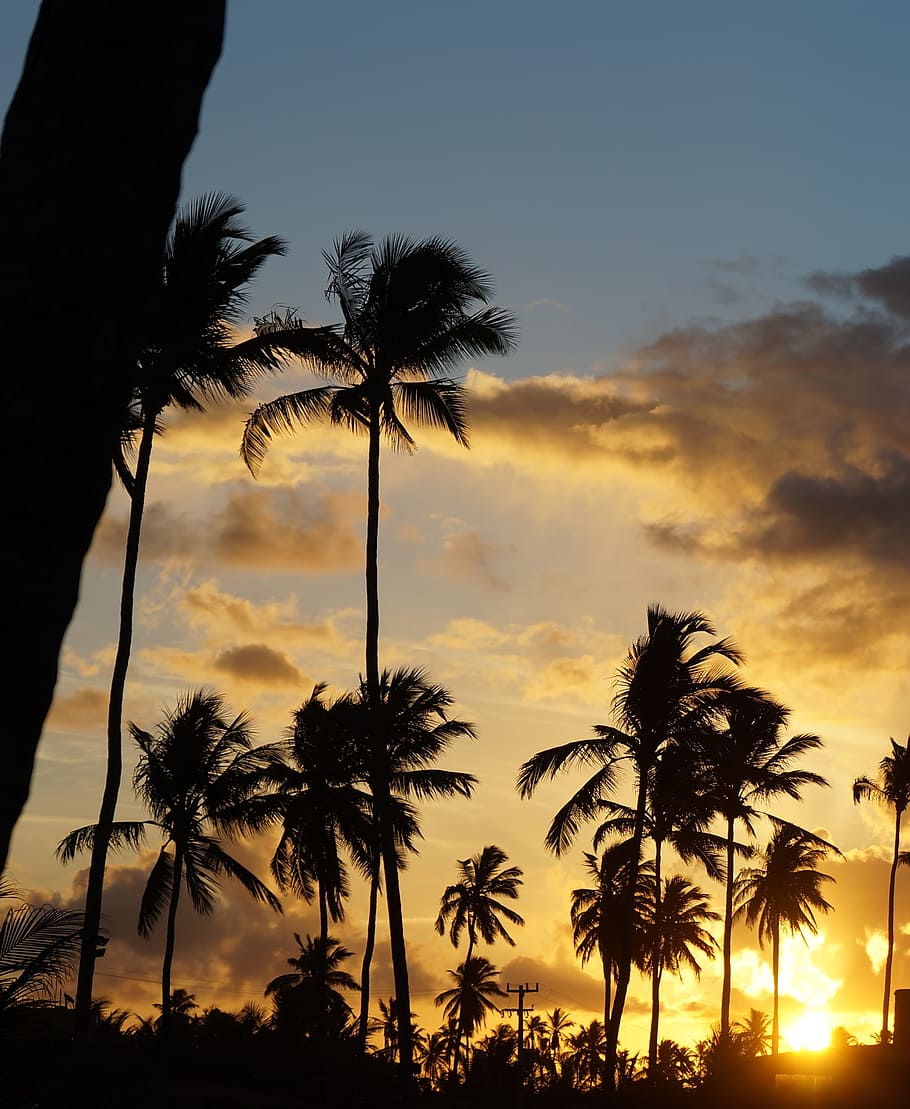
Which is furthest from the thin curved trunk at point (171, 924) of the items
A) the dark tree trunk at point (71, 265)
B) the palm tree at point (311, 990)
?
the dark tree trunk at point (71, 265)

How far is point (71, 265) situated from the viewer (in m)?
3.14

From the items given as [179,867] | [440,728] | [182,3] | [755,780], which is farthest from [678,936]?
[182,3]

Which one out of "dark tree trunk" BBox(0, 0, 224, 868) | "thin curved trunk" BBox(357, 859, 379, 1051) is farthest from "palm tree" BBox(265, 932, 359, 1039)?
"dark tree trunk" BBox(0, 0, 224, 868)

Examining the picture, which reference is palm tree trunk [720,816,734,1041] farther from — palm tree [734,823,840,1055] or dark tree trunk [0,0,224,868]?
dark tree trunk [0,0,224,868]

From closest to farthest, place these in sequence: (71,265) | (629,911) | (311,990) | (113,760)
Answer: (71,265), (113,760), (629,911), (311,990)

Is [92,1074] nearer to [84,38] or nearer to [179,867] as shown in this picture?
[84,38]

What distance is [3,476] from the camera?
294 cm

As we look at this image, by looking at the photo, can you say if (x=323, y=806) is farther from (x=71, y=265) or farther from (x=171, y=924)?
(x=71, y=265)

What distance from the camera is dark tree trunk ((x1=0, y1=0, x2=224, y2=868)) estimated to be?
9.70 ft

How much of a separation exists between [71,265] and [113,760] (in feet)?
70.6

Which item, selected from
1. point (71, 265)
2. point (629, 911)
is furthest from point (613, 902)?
point (71, 265)

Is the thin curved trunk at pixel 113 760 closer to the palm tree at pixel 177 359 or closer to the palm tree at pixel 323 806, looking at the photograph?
the palm tree at pixel 177 359

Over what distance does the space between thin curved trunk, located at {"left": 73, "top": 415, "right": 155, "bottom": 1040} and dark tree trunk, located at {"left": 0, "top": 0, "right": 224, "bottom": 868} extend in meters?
20.2

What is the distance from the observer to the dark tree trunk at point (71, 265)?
2955 mm
